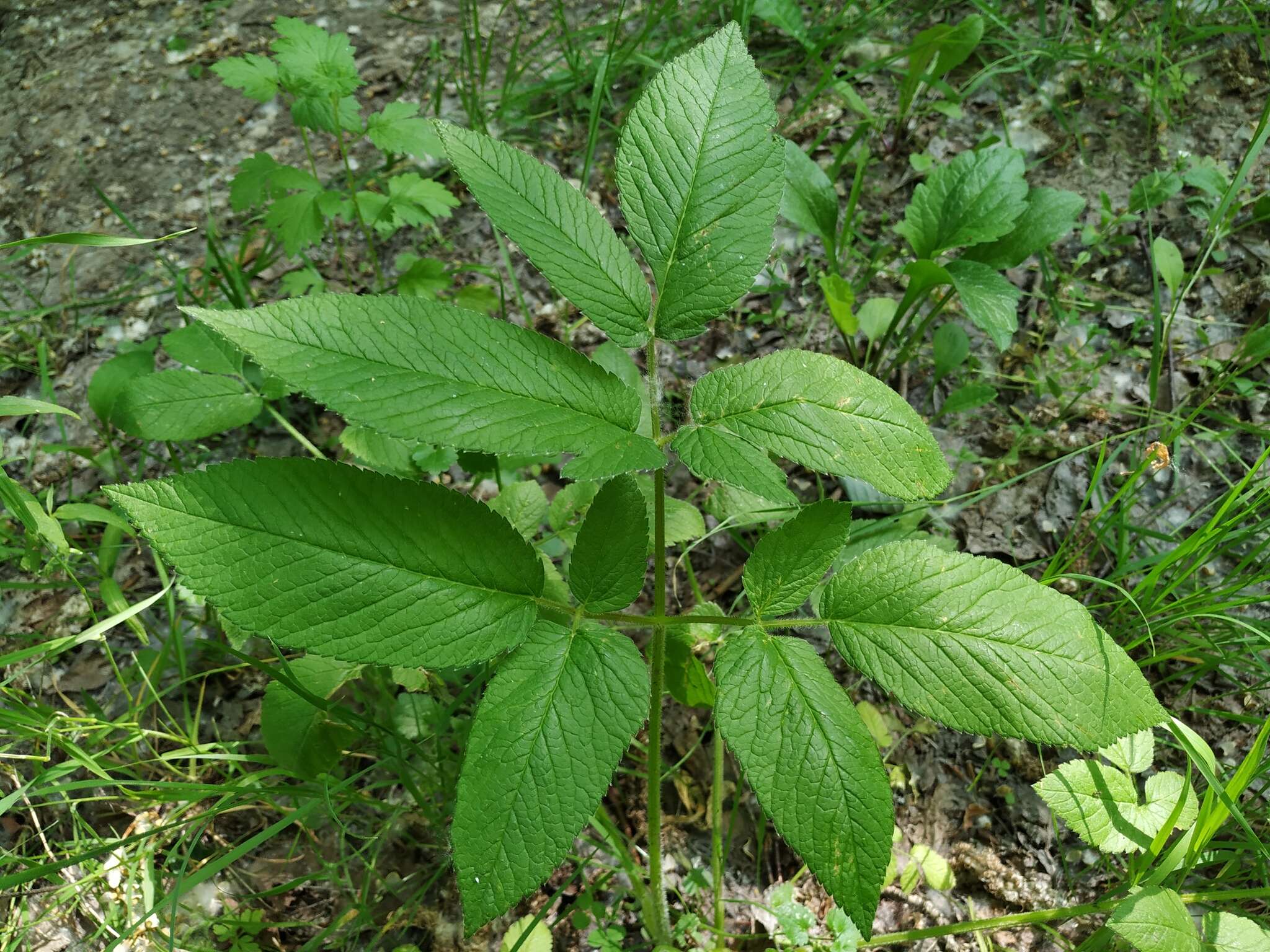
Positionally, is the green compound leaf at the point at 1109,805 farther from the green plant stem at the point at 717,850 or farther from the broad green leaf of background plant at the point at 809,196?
the broad green leaf of background plant at the point at 809,196

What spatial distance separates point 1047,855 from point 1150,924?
1.58 ft

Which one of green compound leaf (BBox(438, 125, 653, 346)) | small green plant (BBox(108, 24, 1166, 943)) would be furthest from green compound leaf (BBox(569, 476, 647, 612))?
green compound leaf (BBox(438, 125, 653, 346))

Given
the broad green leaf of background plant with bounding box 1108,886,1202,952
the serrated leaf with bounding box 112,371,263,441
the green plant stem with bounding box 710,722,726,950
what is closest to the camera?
the broad green leaf of background plant with bounding box 1108,886,1202,952

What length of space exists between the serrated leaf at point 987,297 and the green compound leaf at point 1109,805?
97cm

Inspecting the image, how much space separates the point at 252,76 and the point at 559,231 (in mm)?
1642

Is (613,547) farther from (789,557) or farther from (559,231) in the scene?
(559,231)

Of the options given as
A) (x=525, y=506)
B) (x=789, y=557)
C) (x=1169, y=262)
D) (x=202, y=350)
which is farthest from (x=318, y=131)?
(x=1169, y=262)

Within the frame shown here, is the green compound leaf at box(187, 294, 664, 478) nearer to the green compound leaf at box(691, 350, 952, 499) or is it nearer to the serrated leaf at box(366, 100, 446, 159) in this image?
the green compound leaf at box(691, 350, 952, 499)

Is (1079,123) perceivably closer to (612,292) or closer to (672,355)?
(672,355)

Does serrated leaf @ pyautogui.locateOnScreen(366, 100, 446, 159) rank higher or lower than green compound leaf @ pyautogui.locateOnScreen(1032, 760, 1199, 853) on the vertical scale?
higher

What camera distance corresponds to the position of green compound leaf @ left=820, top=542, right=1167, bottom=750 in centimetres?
93

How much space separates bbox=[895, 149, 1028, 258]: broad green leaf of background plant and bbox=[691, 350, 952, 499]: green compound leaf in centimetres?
121

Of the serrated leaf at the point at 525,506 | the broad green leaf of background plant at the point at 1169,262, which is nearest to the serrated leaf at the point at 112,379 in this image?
the serrated leaf at the point at 525,506

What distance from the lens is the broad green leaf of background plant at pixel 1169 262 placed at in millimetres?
2125
